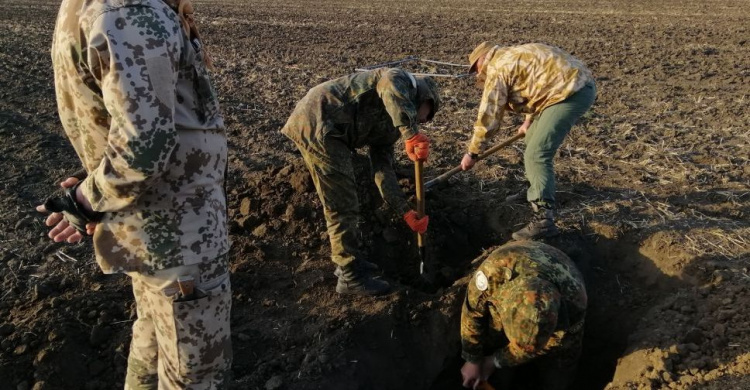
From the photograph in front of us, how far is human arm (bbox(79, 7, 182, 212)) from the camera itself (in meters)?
1.95

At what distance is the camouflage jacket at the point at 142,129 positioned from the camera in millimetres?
1969

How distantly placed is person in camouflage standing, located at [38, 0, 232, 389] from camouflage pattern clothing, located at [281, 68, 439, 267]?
1.64 m

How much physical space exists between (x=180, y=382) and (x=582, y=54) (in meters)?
9.37

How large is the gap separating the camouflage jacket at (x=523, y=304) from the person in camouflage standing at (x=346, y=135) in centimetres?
82

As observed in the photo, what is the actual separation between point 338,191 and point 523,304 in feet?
5.37

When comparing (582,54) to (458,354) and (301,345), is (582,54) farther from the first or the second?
(301,345)

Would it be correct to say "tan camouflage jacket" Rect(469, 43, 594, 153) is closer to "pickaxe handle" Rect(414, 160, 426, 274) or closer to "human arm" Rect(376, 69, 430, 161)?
"pickaxe handle" Rect(414, 160, 426, 274)

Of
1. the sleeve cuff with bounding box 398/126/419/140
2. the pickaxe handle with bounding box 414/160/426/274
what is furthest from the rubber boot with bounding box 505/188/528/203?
the sleeve cuff with bounding box 398/126/419/140

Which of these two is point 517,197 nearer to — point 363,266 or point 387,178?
point 387,178

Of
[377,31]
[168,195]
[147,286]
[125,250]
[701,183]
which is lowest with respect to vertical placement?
[377,31]

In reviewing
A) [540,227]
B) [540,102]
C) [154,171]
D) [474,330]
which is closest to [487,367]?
[474,330]

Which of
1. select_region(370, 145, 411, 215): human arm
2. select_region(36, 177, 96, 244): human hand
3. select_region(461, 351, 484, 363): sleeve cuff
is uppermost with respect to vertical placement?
select_region(36, 177, 96, 244): human hand

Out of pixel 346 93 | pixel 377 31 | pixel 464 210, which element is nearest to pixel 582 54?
pixel 377 31

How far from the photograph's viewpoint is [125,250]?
231 cm
